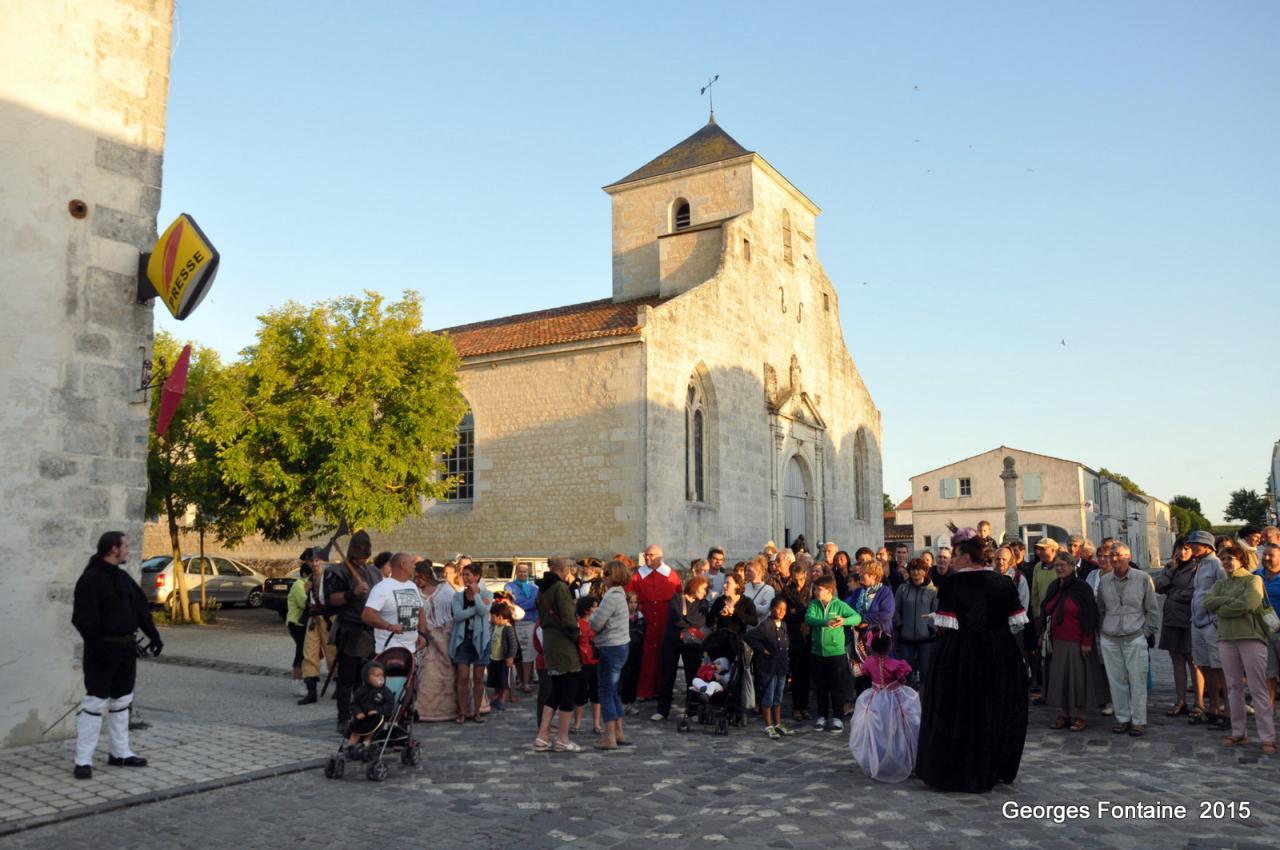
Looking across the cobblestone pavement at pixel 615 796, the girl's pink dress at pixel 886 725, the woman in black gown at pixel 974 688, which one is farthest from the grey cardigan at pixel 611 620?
the woman in black gown at pixel 974 688

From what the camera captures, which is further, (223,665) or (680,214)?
(680,214)

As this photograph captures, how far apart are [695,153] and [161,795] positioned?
28136 millimetres

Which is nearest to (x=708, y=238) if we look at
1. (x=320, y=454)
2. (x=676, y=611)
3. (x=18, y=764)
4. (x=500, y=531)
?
(x=500, y=531)

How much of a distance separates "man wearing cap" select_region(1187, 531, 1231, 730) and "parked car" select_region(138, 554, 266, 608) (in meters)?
22.0

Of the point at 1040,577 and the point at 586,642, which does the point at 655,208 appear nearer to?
the point at 1040,577

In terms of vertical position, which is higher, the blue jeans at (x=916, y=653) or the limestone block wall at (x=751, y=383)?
the limestone block wall at (x=751, y=383)

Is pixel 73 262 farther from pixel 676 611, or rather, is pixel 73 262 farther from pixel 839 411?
pixel 839 411

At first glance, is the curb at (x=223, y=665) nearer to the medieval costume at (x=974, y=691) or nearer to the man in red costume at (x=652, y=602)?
the man in red costume at (x=652, y=602)

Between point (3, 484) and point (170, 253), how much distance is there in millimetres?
2452

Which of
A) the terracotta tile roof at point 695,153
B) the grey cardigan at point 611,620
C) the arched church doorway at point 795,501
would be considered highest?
the terracotta tile roof at point 695,153

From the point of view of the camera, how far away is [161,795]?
657 centimetres

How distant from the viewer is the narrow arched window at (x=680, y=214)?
3123 centimetres

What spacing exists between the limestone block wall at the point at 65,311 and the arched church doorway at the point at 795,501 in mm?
22084

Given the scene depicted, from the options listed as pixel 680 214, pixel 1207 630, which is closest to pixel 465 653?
pixel 1207 630
